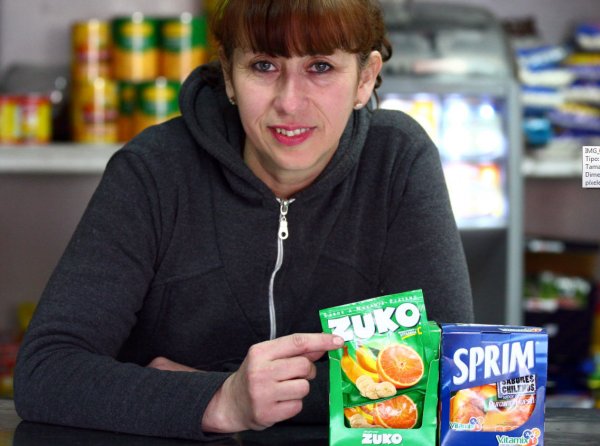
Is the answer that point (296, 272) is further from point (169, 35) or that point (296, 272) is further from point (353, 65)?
point (169, 35)

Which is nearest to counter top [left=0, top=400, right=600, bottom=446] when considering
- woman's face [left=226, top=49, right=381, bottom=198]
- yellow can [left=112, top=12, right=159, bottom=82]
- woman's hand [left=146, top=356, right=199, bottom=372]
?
woman's hand [left=146, top=356, right=199, bottom=372]

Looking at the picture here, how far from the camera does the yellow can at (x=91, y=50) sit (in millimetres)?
3299

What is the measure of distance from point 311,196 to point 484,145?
163 cm

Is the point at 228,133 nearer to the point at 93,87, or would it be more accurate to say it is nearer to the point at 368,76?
the point at 368,76

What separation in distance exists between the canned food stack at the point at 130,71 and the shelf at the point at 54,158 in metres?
0.06

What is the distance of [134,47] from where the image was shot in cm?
324

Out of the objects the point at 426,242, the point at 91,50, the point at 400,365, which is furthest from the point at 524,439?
the point at 91,50

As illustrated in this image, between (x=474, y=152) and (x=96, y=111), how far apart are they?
45.2 inches

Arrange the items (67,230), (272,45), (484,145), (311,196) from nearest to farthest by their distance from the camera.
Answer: (272,45) < (311,196) < (484,145) < (67,230)

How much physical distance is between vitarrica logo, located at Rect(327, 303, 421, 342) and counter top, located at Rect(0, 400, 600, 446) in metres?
0.20

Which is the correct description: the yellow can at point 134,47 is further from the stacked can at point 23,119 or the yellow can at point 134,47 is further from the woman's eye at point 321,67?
the woman's eye at point 321,67

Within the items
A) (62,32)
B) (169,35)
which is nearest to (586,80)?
(169,35)

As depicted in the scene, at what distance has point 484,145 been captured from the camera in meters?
3.22

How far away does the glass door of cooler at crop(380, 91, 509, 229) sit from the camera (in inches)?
126
